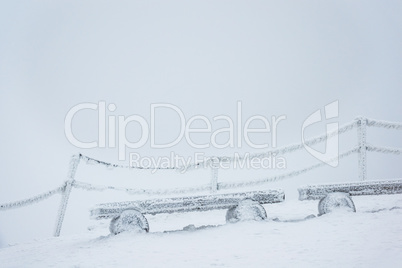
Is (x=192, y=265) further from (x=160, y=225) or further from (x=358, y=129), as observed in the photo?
(x=358, y=129)

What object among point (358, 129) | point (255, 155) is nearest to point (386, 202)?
point (358, 129)

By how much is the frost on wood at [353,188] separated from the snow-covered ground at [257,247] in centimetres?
33

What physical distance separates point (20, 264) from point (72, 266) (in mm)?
829

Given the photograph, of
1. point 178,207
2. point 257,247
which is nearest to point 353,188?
point 257,247

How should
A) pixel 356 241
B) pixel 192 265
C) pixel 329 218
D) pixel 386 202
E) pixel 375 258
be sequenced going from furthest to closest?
pixel 386 202 < pixel 329 218 < pixel 356 241 < pixel 192 265 < pixel 375 258

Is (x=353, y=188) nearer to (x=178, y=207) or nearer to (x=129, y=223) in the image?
(x=178, y=207)

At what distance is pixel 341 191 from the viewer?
16.6 feet

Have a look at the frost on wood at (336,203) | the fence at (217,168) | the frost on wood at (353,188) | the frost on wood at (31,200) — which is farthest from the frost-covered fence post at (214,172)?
the frost on wood at (31,200)

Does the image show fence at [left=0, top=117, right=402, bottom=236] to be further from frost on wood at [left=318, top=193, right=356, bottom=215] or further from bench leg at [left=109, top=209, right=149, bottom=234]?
bench leg at [left=109, top=209, right=149, bottom=234]

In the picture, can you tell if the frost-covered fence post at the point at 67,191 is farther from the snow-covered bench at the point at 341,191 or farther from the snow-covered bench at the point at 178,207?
the snow-covered bench at the point at 341,191

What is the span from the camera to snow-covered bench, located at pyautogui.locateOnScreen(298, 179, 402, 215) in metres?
4.88

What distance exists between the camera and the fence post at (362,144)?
7.40 metres

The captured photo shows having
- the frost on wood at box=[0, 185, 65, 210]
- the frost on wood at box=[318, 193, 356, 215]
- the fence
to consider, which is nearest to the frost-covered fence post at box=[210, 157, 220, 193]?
the fence

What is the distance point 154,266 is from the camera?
3439 mm
